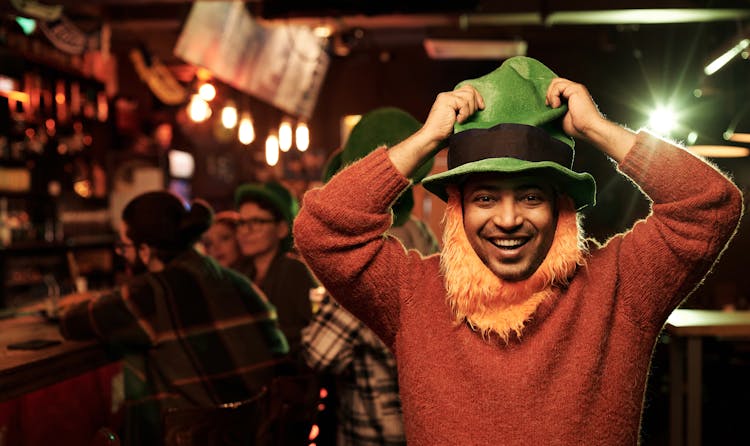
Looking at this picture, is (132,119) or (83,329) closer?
(83,329)

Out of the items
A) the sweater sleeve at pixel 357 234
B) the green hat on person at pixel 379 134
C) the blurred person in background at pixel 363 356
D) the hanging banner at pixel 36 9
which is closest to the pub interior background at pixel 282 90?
the hanging banner at pixel 36 9

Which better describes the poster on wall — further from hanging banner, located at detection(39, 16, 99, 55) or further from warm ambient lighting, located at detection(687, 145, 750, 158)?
warm ambient lighting, located at detection(687, 145, 750, 158)

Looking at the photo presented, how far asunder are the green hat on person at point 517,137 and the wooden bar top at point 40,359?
69.0 inches

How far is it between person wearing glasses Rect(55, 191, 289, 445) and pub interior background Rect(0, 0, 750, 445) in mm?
1150

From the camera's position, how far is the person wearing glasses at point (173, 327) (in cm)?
280

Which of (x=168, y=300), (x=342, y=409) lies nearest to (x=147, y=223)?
(x=168, y=300)

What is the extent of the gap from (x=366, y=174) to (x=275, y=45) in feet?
15.6

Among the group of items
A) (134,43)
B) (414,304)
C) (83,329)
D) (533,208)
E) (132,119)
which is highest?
(134,43)

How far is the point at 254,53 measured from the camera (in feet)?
18.6

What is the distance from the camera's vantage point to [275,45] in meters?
5.97

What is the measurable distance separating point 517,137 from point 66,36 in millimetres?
5265

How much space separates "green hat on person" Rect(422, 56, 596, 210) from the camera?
1.46 meters

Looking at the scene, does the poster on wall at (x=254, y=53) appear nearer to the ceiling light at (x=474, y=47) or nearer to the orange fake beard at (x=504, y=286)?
the ceiling light at (x=474, y=47)

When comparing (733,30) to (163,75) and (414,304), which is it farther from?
(163,75)
